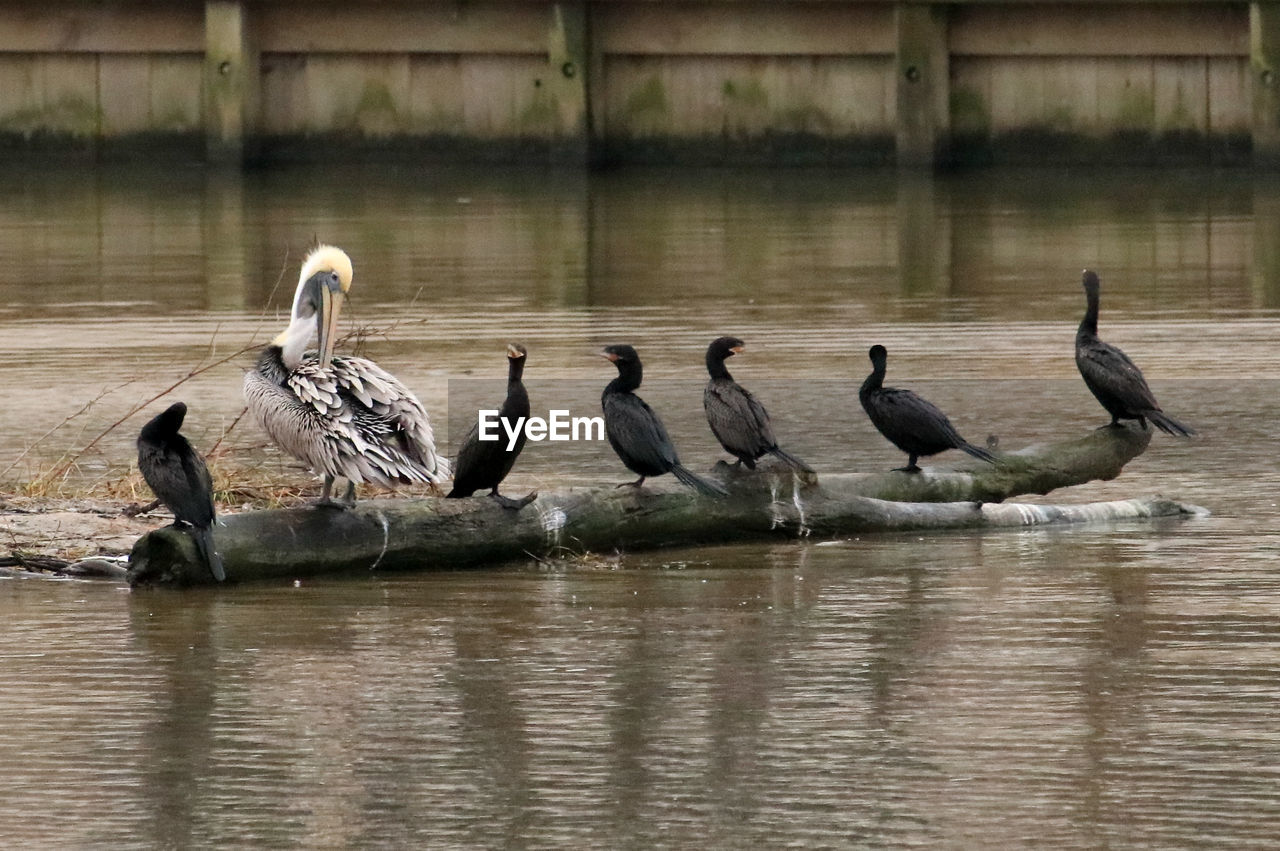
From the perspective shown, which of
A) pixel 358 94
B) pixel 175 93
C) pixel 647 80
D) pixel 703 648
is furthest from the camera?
pixel 175 93

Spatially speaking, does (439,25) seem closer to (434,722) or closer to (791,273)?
(791,273)

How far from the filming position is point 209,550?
A: 24.9ft

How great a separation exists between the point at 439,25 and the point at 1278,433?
1178 centimetres

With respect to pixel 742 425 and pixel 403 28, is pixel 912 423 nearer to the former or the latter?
pixel 742 425

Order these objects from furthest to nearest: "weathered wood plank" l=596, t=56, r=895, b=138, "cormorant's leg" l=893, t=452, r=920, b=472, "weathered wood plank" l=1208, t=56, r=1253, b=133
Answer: "weathered wood plank" l=596, t=56, r=895, b=138 → "weathered wood plank" l=1208, t=56, r=1253, b=133 → "cormorant's leg" l=893, t=452, r=920, b=472

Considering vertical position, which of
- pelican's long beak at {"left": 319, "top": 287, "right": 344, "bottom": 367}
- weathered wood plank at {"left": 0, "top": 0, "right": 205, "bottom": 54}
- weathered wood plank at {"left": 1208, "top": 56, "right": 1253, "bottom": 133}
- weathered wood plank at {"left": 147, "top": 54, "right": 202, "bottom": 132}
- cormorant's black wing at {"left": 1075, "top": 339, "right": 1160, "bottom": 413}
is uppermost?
weathered wood plank at {"left": 0, "top": 0, "right": 205, "bottom": 54}

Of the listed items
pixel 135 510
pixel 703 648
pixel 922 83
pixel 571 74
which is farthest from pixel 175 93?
pixel 703 648

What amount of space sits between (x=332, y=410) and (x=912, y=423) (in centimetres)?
204

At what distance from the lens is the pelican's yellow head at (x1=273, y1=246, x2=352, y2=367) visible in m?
8.19

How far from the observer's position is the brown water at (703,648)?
5684 millimetres

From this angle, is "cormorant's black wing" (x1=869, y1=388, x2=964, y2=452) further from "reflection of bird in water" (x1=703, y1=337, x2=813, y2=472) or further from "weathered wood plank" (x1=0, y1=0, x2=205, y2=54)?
"weathered wood plank" (x1=0, y1=0, x2=205, y2=54)

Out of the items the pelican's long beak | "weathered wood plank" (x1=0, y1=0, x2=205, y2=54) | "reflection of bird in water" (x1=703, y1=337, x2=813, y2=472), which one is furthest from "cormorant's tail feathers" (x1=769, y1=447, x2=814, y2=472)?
"weathered wood plank" (x1=0, y1=0, x2=205, y2=54)

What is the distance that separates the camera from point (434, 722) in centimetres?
636

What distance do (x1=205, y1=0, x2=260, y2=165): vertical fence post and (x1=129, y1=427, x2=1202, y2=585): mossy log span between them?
40.6ft
